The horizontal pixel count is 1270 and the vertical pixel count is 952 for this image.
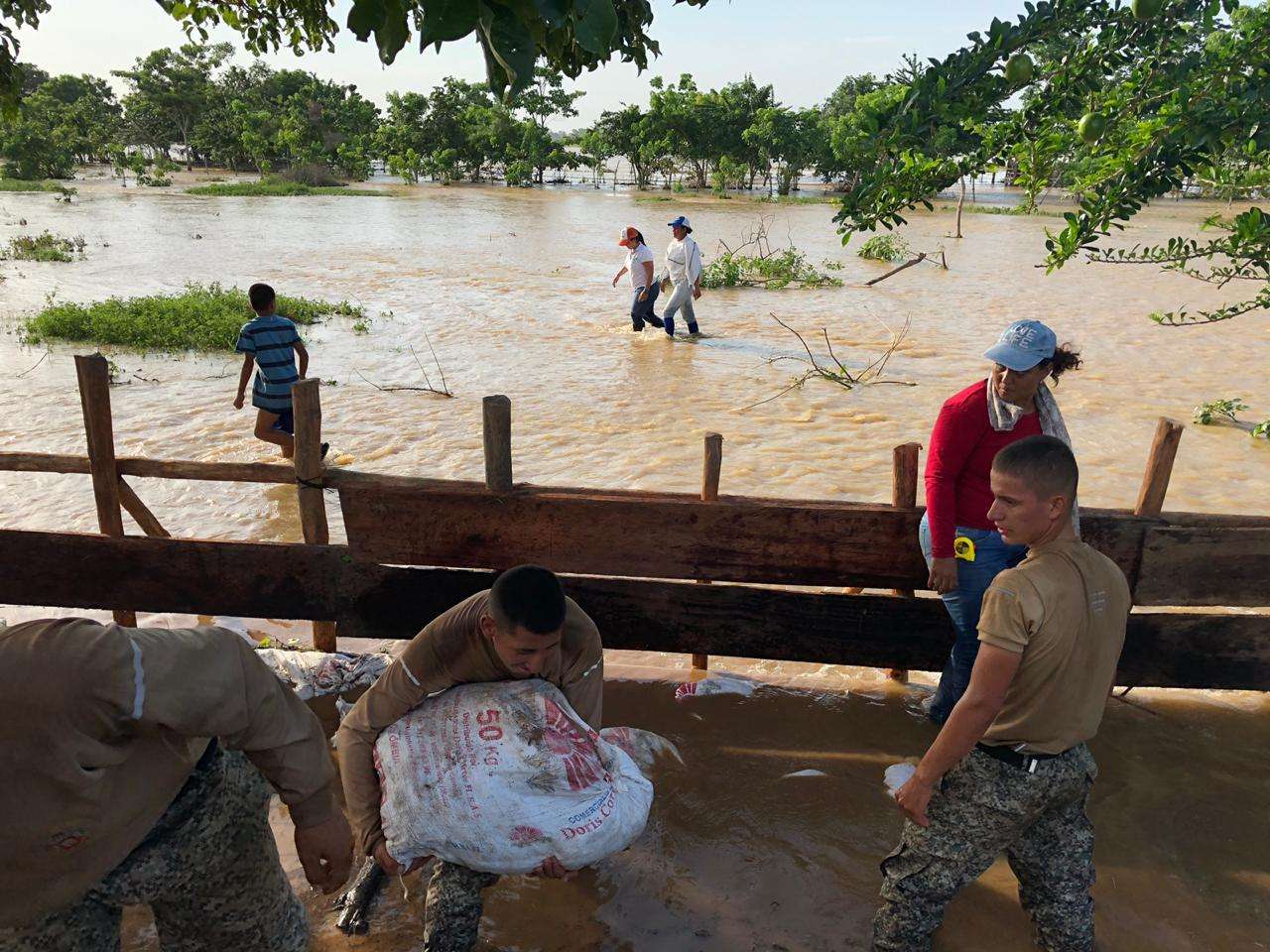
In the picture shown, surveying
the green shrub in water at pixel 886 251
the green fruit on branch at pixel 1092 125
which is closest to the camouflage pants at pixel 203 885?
the green fruit on branch at pixel 1092 125


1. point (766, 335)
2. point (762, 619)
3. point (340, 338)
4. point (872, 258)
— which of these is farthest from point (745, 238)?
point (762, 619)

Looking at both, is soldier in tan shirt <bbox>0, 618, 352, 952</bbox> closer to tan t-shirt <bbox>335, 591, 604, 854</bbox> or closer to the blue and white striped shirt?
tan t-shirt <bbox>335, 591, 604, 854</bbox>

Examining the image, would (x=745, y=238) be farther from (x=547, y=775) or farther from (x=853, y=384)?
(x=547, y=775)

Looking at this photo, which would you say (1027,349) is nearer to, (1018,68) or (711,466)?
(1018,68)

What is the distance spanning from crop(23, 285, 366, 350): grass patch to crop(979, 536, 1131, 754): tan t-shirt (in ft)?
36.9

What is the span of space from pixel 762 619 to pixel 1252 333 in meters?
12.6

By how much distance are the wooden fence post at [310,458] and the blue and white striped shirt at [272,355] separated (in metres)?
3.02

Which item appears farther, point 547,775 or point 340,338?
point 340,338

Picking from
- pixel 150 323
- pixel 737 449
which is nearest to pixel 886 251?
pixel 737 449

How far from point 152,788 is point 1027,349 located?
116 inches

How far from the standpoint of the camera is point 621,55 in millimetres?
3262

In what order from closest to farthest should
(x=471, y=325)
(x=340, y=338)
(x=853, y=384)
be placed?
(x=853, y=384), (x=340, y=338), (x=471, y=325)

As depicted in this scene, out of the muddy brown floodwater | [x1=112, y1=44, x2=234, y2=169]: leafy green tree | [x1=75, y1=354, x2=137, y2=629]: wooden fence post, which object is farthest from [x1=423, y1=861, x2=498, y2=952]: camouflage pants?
[x1=112, y1=44, x2=234, y2=169]: leafy green tree

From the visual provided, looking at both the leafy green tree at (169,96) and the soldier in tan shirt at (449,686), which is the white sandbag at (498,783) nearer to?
the soldier in tan shirt at (449,686)
